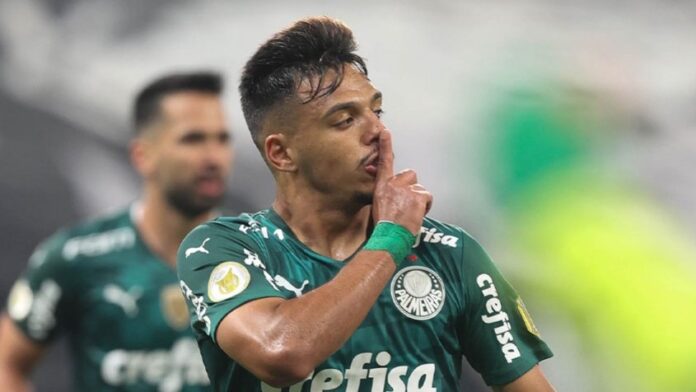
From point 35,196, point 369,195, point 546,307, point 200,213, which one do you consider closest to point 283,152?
point 369,195

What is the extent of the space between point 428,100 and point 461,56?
1.03ft

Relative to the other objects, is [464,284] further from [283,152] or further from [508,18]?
[508,18]

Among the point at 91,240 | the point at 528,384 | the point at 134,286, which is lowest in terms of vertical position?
the point at 134,286

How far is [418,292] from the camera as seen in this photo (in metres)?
3.44

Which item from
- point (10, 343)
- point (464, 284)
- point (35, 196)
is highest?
point (464, 284)

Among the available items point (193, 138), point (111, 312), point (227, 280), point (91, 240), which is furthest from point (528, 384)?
point (193, 138)

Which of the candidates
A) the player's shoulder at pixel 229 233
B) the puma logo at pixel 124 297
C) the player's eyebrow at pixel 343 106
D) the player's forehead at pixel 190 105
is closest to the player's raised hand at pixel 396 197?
the player's eyebrow at pixel 343 106

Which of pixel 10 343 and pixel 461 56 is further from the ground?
pixel 461 56

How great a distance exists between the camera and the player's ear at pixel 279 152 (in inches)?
144

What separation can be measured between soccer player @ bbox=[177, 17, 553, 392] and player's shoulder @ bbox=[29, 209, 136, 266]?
280 centimetres

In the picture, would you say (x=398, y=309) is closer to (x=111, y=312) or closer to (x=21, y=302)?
(x=111, y=312)

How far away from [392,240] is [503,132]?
4040 millimetres

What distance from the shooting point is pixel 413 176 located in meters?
3.50

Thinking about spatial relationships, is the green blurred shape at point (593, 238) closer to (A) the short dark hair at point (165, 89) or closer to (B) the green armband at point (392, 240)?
(A) the short dark hair at point (165, 89)
